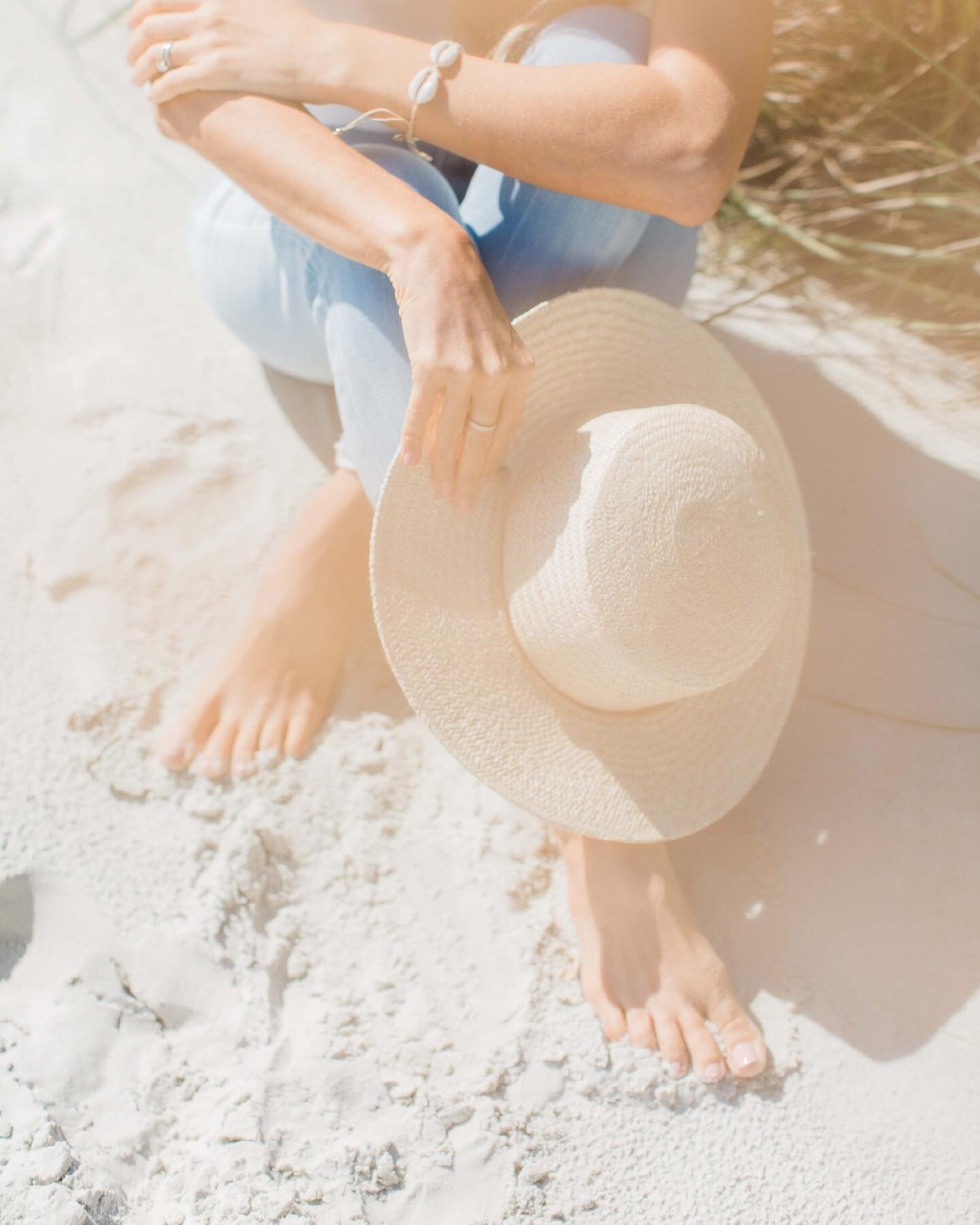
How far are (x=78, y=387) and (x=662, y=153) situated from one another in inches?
43.9

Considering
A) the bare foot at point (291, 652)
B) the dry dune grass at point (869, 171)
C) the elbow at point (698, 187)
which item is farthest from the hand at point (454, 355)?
the dry dune grass at point (869, 171)

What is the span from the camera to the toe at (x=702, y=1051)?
4.11ft

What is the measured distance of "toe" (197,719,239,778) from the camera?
55.4 inches

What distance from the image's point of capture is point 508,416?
41.7 inches

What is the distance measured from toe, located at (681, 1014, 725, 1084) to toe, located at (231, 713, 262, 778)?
702 mm

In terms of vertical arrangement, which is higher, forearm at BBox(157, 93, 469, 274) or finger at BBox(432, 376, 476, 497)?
forearm at BBox(157, 93, 469, 274)

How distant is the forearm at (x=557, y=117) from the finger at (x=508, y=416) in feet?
0.92

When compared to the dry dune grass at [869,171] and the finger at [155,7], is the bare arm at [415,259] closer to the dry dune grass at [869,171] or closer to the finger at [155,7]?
the finger at [155,7]

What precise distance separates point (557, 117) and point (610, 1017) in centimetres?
111

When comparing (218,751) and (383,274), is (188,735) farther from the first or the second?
(383,274)

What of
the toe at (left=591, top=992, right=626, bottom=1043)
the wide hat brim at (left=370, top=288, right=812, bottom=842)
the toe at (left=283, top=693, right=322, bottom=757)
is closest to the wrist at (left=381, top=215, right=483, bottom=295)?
the wide hat brim at (left=370, top=288, right=812, bottom=842)

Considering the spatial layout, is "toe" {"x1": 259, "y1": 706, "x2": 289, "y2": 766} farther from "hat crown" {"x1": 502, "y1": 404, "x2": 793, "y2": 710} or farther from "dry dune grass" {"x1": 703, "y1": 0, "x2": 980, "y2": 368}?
"dry dune grass" {"x1": 703, "y1": 0, "x2": 980, "y2": 368}

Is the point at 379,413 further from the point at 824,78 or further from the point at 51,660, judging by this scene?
the point at 824,78

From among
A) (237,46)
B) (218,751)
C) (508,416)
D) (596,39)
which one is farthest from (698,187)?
(218,751)
